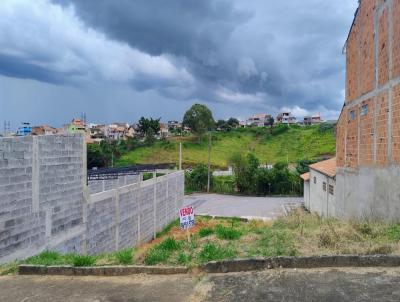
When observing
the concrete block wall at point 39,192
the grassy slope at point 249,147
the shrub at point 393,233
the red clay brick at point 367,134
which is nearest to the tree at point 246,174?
the grassy slope at point 249,147

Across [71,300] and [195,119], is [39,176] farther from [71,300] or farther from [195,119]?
[195,119]

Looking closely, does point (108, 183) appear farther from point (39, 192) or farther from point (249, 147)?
point (249, 147)

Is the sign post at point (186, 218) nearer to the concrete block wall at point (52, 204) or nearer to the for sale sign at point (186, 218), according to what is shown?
the for sale sign at point (186, 218)

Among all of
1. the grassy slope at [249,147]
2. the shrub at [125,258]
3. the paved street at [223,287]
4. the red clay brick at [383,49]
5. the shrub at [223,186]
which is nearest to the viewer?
the paved street at [223,287]

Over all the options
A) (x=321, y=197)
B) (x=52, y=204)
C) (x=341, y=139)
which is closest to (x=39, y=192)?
(x=52, y=204)

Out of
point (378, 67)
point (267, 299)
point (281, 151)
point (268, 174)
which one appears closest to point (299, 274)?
point (267, 299)

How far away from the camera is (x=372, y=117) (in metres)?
11.1

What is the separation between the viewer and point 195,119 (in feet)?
214

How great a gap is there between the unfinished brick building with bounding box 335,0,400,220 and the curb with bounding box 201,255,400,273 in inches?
176

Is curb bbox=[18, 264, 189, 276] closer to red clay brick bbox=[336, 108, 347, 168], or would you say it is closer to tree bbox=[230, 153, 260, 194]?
red clay brick bbox=[336, 108, 347, 168]

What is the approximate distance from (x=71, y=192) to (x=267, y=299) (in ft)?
21.2

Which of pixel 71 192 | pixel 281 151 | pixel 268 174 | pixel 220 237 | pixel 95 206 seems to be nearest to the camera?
pixel 220 237

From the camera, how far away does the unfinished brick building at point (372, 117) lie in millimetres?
9383

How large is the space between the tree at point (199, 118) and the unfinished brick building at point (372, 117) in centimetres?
5062
